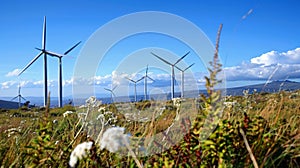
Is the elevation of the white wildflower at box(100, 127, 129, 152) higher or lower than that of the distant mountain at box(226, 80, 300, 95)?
lower

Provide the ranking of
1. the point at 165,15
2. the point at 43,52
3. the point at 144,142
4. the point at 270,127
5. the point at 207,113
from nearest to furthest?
the point at 207,113, the point at 144,142, the point at 270,127, the point at 165,15, the point at 43,52

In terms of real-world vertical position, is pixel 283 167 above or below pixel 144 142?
below

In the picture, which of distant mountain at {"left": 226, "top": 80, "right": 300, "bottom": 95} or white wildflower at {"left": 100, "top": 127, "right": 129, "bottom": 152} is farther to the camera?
distant mountain at {"left": 226, "top": 80, "right": 300, "bottom": 95}

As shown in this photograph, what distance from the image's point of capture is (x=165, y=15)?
19.0ft

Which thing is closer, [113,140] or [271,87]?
[113,140]

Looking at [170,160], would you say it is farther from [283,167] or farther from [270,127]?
[270,127]

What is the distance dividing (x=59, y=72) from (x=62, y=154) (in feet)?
95.3

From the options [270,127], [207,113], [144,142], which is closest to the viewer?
[207,113]

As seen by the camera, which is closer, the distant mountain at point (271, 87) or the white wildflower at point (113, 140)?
the white wildflower at point (113, 140)

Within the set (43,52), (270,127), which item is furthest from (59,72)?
(270,127)

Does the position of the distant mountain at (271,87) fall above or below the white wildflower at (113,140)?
above

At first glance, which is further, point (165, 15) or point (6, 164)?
point (165, 15)

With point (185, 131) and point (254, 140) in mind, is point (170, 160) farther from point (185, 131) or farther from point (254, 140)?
point (254, 140)

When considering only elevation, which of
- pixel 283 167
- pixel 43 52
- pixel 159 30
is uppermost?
pixel 43 52
